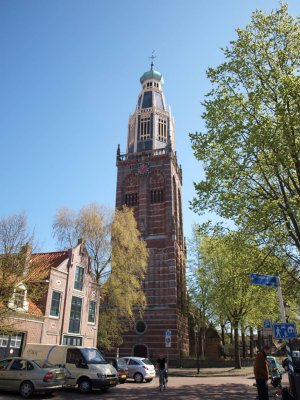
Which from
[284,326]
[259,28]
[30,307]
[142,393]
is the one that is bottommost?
[142,393]

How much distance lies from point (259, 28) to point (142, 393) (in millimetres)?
18192

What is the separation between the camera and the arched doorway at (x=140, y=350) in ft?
154

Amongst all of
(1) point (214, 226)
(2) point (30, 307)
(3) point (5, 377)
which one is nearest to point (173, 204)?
(2) point (30, 307)

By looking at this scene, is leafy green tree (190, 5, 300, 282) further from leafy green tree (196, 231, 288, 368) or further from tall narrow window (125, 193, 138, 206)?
tall narrow window (125, 193, 138, 206)

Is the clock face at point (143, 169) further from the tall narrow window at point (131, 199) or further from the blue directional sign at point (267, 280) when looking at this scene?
the blue directional sign at point (267, 280)

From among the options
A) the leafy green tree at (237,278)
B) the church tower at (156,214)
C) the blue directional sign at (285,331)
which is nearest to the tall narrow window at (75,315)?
the leafy green tree at (237,278)

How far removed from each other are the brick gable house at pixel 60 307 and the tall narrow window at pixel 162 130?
38487 mm

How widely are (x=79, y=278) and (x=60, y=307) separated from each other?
12.0 ft

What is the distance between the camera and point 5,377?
13.9 metres

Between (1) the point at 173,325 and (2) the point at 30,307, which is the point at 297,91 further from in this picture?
(1) the point at 173,325

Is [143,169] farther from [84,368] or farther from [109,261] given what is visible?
[84,368]

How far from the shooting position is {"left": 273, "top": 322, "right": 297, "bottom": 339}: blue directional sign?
10797mm

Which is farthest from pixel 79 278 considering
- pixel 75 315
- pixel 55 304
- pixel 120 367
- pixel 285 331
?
pixel 285 331

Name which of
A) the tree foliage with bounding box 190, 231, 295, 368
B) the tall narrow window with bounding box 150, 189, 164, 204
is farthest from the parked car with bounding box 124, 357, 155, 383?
the tall narrow window with bounding box 150, 189, 164, 204
